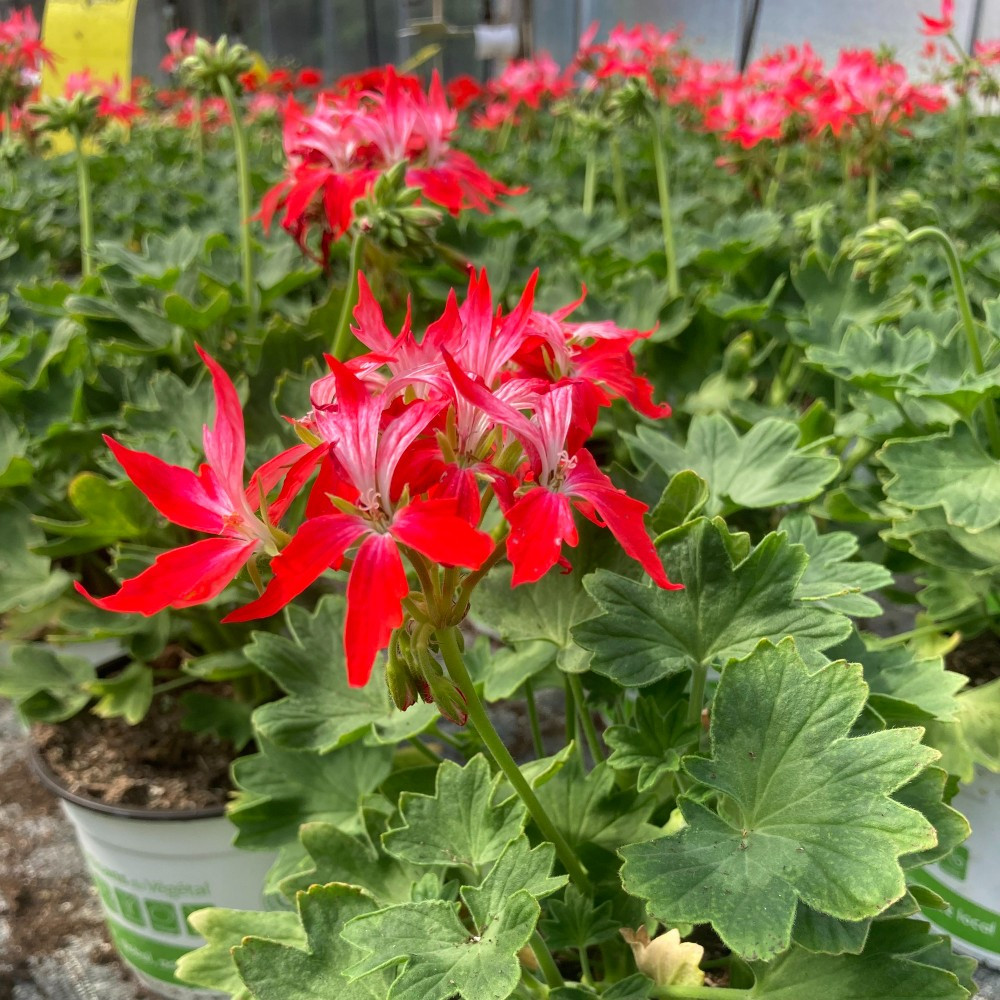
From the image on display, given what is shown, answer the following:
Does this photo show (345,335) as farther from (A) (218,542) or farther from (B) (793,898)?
(B) (793,898)

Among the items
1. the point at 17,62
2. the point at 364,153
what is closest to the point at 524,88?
the point at 17,62

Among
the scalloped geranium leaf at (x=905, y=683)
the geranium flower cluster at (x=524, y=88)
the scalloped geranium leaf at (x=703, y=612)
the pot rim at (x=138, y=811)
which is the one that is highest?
the geranium flower cluster at (x=524, y=88)

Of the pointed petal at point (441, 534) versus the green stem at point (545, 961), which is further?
the green stem at point (545, 961)

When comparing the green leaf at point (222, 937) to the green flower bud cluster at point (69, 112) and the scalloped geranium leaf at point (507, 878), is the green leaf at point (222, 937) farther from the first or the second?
the green flower bud cluster at point (69, 112)

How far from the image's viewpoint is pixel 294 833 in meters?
0.82

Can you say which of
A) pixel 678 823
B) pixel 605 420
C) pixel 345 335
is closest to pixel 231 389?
pixel 678 823

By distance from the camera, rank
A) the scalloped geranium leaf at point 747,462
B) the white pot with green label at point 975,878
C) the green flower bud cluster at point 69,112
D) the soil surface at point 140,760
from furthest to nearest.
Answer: the green flower bud cluster at point 69,112 → the soil surface at point 140,760 → the white pot with green label at point 975,878 → the scalloped geranium leaf at point 747,462

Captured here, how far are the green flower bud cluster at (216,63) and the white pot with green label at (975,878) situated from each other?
113cm

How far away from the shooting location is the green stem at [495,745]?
47 centimetres

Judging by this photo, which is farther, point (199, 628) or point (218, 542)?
point (199, 628)

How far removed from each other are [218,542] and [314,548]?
6cm

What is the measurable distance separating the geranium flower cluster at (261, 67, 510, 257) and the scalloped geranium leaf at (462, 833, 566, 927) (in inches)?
24.3

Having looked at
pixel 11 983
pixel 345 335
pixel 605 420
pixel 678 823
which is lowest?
Answer: pixel 11 983

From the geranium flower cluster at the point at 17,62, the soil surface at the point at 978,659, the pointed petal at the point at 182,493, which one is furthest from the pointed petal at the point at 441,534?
the geranium flower cluster at the point at 17,62
